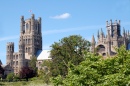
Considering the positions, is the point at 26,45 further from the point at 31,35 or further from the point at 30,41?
the point at 31,35

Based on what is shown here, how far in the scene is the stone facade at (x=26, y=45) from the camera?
11088 centimetres

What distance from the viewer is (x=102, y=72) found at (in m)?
19.7

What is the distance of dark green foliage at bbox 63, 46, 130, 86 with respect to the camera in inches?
700

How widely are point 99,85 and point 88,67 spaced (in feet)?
5.15

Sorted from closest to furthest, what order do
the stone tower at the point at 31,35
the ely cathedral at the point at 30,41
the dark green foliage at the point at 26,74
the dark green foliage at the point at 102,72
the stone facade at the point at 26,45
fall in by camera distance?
the dark green foliage at the point at 102,72 < the dark green foliage at the point at 26,74 < the ely cathedral at the point at 30,41 < the stone facade at the point at 26,45 < the stone tower at the point at 31,35

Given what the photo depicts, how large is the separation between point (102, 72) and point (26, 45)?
331 ft

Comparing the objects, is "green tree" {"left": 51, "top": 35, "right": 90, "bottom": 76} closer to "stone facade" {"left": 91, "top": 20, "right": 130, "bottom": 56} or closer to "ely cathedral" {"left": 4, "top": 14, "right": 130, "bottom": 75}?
"stone facade" {"left": 91, "top": 20, "right": 130, "bottom": 56}

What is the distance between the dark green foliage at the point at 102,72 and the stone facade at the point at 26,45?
91.2 m

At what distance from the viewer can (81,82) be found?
18781 millimetres

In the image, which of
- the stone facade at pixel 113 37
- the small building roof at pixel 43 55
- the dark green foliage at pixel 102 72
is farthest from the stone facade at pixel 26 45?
the dark green foliage at pixel 102 72

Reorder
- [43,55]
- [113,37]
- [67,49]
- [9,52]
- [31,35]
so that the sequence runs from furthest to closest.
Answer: [31,35], [43,55], [9,52], [113,37], [67,49]

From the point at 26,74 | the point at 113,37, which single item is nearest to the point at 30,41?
the point at 113,37

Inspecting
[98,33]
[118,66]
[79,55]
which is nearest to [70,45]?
[79,55]

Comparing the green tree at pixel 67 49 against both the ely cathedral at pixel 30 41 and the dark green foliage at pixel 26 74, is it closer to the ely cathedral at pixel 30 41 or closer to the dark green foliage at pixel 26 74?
the dark green foliage at pixel 26 74
